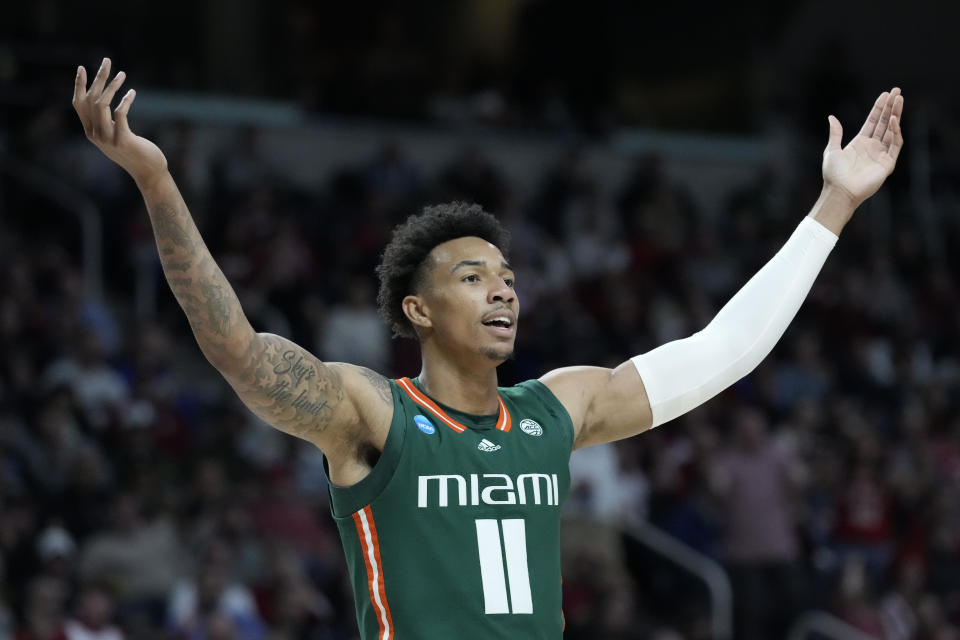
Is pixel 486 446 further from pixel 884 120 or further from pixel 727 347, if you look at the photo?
pixel 884 120

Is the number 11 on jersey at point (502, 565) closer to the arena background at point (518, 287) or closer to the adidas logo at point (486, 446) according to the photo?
the adidas logo at point (486, 446)

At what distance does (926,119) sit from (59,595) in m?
13.6

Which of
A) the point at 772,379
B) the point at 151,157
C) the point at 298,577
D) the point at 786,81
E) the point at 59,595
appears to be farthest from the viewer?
the point at 786,81

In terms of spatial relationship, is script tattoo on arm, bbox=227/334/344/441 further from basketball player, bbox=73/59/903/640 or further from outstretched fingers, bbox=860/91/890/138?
outstretched fingers, bbox=860/91/890/138

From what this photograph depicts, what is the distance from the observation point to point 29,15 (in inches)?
587

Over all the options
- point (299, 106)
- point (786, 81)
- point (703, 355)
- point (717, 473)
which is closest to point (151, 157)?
point (703, 355)

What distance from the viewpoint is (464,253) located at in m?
4.88

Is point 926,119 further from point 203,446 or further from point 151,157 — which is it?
point 151,157

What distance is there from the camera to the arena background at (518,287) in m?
10.7

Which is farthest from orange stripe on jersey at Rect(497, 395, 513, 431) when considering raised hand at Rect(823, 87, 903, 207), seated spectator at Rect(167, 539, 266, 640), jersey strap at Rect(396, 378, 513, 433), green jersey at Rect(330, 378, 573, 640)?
seated spectator at Rect(167, 539, 266, 640)

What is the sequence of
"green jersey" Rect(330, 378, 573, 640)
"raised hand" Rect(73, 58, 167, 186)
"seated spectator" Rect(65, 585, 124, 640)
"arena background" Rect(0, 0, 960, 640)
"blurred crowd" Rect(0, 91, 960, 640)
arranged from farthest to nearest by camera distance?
"arena background" Rect(0, 0, 960, 640), "blurred crowd" Rect(0, 91, 960, 640), "seated spectator" Rect(65, 585, 124, 640), "green jersey" Rect(330, 378, 573, 640), "raised hand" Rect(73, 58, 167, 186)

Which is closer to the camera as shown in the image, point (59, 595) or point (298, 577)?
point (59, 595)

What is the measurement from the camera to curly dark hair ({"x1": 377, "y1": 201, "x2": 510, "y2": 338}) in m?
4.96

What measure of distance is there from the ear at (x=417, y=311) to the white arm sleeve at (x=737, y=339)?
78 cm
